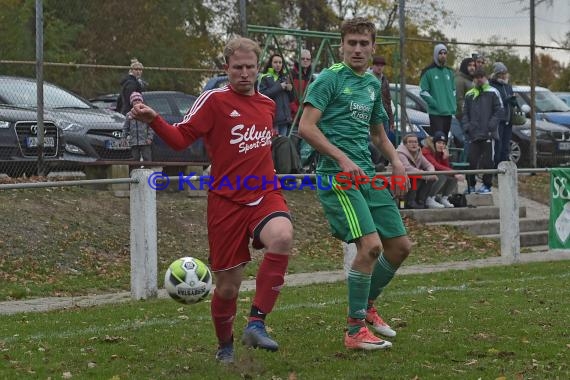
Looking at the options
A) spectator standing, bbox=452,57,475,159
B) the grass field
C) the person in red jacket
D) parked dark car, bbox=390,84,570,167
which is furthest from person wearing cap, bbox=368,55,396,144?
the grass field

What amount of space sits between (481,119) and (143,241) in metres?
8.88

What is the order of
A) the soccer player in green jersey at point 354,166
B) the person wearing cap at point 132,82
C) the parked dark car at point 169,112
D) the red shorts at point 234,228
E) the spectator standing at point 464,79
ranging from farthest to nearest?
the spectator standing at point 464,79
the parked dark car at point 169,112
the person wearing cap at point 132,82
the soccer player in green jersey at point 354,166
the red shorts at point 234,228

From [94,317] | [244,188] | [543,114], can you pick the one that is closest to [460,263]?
[94,317]

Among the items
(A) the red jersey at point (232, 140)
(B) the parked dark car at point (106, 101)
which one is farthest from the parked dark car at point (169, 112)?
(A) the red jersey at point (232, 140)

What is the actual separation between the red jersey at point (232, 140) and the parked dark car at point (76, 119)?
8451 millimetres

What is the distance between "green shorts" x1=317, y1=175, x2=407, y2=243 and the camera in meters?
7.30

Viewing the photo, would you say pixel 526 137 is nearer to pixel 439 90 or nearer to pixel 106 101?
pixel 439 90

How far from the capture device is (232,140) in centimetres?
689

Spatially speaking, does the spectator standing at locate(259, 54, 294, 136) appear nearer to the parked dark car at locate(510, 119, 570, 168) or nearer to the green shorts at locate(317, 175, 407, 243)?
the parked dark car at locate(510, 119, 570, 168)

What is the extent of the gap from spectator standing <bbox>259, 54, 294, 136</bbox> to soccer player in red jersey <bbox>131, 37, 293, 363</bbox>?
880cm

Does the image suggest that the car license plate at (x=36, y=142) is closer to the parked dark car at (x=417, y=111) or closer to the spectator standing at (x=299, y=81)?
the spectator standing at (x=299, y=81)

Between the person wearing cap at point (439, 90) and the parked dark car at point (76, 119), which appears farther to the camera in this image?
the person wearing cap at point (439, 90)

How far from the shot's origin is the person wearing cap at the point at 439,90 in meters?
17.6

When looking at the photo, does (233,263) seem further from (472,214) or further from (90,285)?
(472,214)
